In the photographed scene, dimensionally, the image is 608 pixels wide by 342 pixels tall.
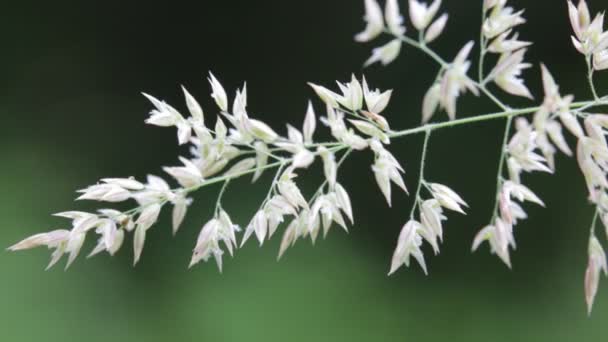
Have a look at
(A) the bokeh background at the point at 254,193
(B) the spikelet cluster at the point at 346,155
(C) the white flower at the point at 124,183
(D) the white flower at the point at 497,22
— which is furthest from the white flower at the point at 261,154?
(A) the bokeh background at the point at 254,193

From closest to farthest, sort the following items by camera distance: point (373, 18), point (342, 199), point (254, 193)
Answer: point (373, 18) < point (342, 199) < point (254, 193)

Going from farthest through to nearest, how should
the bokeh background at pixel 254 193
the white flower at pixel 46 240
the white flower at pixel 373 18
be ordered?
1. the bokeh background at pixel 254 193
2. the white flower at pixel 46 240
3. the white flower at pixel 373 18

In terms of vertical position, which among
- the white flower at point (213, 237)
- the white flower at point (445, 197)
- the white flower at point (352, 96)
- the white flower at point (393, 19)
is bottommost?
the white flower at point (445, 197)

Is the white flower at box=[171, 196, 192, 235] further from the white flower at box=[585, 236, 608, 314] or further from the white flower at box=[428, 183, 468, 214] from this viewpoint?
the white flower at box=[585, 236, 608, 314]

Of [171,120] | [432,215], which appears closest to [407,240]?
[432,215]

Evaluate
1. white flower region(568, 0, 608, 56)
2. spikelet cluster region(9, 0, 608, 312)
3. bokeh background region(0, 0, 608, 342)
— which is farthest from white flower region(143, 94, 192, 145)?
bokeh background region(0, 0, 608, 342)

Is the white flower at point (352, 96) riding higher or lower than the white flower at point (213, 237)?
higher

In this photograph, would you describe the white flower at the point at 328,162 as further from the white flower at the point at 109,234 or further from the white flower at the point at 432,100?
the white flower at the point at 109,234

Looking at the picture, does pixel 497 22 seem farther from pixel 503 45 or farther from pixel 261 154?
pixel 261 154
